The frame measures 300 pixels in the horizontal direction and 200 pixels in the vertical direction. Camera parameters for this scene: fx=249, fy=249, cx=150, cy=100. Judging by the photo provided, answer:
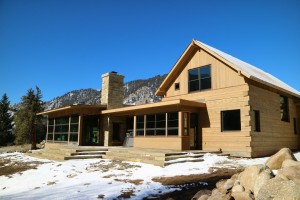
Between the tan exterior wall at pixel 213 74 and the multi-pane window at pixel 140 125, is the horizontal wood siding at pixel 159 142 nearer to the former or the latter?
the multi-pane window at pixel 140 125

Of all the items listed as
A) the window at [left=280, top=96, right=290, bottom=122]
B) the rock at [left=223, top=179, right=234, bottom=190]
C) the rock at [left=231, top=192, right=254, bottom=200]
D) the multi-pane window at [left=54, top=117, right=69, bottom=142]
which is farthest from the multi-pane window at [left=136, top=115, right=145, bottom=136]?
the rock at [left=231, top=192, right=254, bottom=200]

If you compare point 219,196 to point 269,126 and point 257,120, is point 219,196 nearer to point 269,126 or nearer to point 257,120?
point 257,120

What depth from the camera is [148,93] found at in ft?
445

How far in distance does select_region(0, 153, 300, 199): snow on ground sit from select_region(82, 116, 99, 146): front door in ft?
28.8

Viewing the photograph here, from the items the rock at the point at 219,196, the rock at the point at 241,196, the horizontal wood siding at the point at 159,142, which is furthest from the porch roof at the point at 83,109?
the rock at the point at 241,196

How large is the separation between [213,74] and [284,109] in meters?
6.73

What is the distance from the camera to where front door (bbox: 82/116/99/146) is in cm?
2172

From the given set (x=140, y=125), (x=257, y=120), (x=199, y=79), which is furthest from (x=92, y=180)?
(x=199, y=79)

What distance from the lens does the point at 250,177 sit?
5777mm

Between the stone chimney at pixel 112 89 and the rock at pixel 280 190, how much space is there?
1833cm

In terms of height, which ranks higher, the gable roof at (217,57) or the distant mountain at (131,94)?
the distant mountain at (131,94)

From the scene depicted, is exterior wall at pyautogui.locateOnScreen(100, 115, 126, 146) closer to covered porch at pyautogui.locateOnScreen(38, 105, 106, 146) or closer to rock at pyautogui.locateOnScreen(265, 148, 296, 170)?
covered porch at pyautogui.locateOnScreen(38, 105, 106, 146)

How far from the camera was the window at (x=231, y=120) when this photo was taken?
1470 centimetres

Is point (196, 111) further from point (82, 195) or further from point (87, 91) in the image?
point (87, 91)
